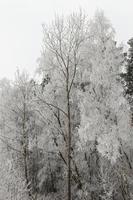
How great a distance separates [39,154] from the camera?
26.6 m

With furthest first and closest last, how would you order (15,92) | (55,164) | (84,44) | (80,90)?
(55,164)
(15,92)
(80,90)
(84,44)

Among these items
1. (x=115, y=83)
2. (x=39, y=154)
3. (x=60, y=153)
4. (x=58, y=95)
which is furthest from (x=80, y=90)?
(x=39, y=154)

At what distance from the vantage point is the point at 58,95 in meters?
18.8

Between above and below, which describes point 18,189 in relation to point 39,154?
below

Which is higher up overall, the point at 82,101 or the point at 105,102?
the point at 82,101

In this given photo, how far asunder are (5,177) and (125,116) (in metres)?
7.24

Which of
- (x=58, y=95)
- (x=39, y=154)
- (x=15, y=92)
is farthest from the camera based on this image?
(x=39, y=154)

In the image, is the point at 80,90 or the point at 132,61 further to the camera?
the point at 132,61

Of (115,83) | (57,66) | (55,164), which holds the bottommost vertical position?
(55,164)

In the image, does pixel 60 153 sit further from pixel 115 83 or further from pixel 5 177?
pixel 115 83

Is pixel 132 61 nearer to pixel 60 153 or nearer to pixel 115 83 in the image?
pixel 115 83

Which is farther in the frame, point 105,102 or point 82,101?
point 82,101

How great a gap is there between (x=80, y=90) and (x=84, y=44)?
9.69ft

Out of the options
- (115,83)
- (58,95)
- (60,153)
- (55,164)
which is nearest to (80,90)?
(58,95)
